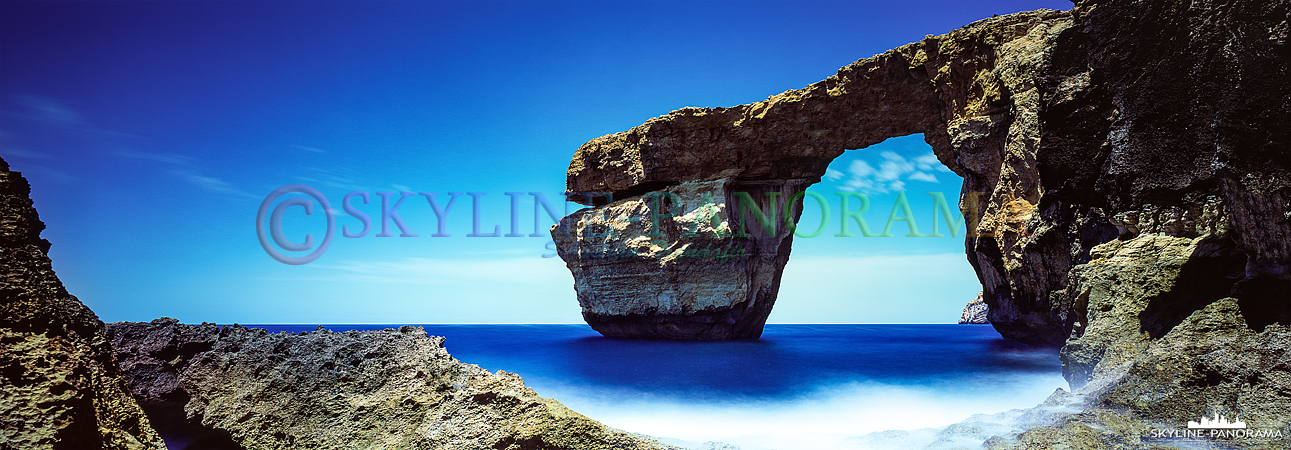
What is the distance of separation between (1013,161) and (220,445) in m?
16.7

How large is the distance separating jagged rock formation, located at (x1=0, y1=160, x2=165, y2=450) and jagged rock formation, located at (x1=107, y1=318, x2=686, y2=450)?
2172 mm

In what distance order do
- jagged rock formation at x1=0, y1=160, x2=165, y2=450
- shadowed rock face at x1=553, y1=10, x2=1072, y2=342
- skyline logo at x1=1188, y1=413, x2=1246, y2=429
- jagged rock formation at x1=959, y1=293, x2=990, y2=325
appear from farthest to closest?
jagged rock formation at x1=959, y1=293, x2=990, y2=325
shadowed rock face at x1=553, y1=10, x2=1072, y2=342
skyline logo at x1=1188, y1=413, x2=1246, y2=429
jagged rock formation at x1=0, y1=160, x2=165, y2=450

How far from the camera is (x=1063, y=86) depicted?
7562 millimetres

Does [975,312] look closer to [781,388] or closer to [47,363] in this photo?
[781,388]

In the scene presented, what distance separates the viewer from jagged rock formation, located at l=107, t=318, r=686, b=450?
4.46 m

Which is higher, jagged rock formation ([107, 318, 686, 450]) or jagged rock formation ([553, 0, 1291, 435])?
jagged rock formation ([553, 0, 1291, 435])

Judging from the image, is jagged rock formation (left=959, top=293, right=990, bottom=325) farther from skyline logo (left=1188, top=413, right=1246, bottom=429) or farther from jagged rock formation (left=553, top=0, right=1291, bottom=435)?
skyline logo (left=1188, top=413, right=1246, bottom=429)

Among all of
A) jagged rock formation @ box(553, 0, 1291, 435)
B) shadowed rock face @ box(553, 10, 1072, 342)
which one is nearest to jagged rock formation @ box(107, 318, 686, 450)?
jagged rock formation @ box(553, 0, 1291, 435)

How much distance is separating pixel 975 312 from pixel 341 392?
234 feet

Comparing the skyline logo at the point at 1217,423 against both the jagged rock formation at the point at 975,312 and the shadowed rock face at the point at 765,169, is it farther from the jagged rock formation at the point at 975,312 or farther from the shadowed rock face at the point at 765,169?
the jagged rock formation at the point at 975,312

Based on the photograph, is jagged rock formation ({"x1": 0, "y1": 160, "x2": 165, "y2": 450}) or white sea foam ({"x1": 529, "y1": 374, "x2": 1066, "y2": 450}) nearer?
jagged rock formation ({"x1": 0, "y1": 160, "x2": 165, "y2": 450})

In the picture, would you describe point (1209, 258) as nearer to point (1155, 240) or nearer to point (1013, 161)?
point (1155, 240)

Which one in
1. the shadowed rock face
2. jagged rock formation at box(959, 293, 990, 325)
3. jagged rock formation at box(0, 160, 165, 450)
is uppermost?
the shadowed rock face

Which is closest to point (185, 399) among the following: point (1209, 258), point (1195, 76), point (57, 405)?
point (57, 405)
